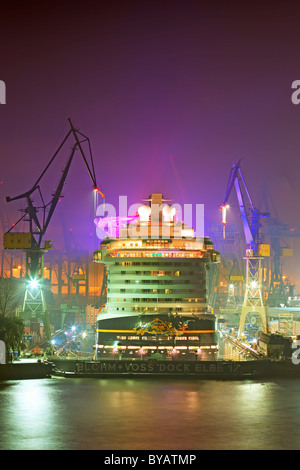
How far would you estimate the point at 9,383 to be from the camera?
238 ft

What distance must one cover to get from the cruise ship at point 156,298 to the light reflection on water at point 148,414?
168 inches

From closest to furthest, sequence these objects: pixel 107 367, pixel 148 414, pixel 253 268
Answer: pixel 148 414 → pixel 107 367 → pixel 253 268

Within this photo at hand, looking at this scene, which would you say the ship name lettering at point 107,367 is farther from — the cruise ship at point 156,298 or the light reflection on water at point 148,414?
the light reflection on water at point 148,414

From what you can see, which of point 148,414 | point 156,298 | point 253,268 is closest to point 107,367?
point 156,298

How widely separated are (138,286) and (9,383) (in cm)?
1959

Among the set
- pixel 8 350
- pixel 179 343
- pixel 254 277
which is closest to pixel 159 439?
pixel 179 343

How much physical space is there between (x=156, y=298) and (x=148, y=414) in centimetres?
2217

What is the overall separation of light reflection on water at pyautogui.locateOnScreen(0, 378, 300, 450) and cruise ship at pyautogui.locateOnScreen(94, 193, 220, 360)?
426cm

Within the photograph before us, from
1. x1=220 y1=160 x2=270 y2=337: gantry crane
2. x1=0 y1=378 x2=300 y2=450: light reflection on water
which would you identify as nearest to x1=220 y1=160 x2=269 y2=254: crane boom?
x1=220 y1=160 x2=270 y2=337: gantry crane

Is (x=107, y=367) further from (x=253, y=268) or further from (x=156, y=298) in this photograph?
(x=253, y=268)

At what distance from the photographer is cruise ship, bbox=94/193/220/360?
74812 mm

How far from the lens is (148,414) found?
57406 millimetres

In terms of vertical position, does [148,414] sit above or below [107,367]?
below

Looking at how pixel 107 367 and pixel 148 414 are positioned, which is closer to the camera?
pixel 148 414
